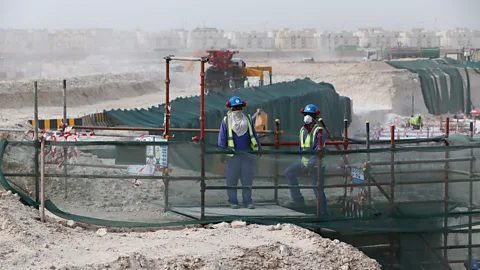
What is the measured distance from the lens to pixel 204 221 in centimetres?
938

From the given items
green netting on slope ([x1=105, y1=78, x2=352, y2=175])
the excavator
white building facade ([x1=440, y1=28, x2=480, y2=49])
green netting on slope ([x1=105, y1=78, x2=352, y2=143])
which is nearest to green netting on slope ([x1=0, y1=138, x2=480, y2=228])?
green netting on slope ([x1=105, y1=78, x2=352, y2=175])

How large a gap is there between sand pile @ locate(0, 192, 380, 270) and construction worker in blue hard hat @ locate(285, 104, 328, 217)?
33.9 inches

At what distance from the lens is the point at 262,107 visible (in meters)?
25.3

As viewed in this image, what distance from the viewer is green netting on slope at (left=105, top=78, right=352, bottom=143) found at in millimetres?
18875

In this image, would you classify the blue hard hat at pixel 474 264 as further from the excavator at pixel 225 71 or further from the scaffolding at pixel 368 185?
the excavator at pixel 225 71

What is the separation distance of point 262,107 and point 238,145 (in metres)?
15.2

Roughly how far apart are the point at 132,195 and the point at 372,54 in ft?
221

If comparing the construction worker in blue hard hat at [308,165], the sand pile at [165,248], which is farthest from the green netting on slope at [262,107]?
the sand pile at [165,248]

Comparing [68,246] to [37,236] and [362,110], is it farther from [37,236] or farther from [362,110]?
[362,110]

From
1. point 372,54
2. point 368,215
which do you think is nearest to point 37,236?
point 368,215

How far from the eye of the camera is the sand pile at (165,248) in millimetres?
7816

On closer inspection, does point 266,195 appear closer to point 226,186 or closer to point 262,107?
point 226,186

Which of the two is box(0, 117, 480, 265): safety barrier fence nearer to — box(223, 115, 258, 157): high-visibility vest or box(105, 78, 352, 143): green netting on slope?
box(223, 115, 258, 157): high-visibility vest

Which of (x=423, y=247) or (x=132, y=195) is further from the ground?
(x=132, y=195)
